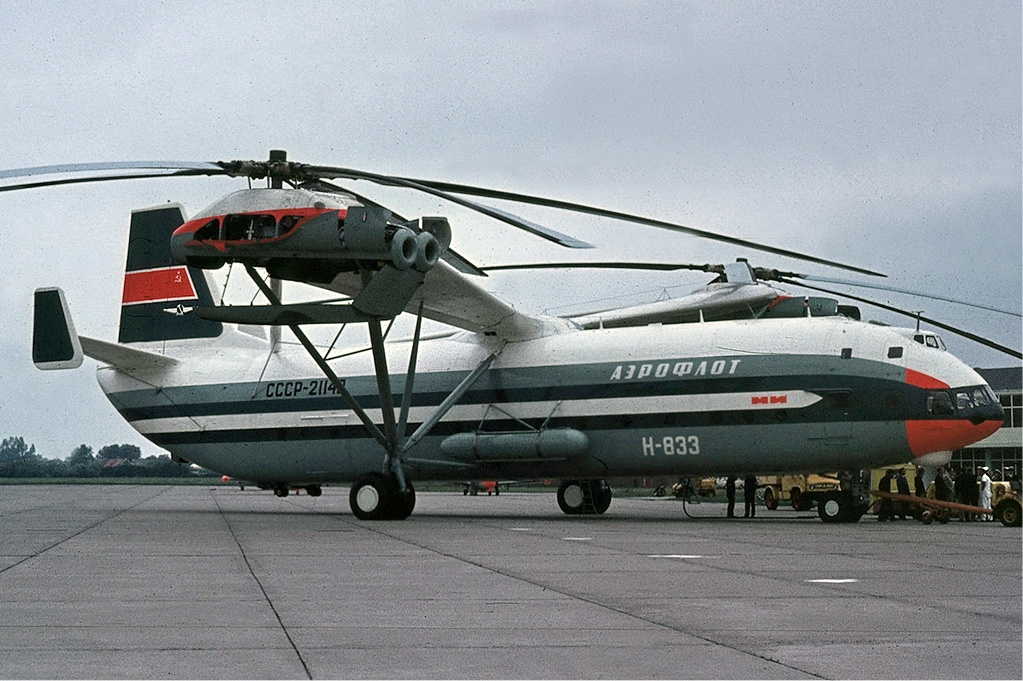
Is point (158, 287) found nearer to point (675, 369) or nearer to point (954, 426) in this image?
point (675, 369)

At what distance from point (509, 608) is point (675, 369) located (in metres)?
16.2

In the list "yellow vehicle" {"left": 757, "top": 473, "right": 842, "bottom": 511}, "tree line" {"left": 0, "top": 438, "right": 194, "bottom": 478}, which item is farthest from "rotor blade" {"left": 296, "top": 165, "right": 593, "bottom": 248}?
"tree line" {"left": 0, "top": 438, "right": 194, "bottom": 478}

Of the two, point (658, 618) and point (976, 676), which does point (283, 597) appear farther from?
point (976, 676)

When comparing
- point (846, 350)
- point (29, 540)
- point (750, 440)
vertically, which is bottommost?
point (29, 540)

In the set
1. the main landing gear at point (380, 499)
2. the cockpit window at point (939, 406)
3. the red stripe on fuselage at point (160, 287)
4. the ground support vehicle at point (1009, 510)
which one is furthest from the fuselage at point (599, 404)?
the ground support vehicle at point (1009, 510)

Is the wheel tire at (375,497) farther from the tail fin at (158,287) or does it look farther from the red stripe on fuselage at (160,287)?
the red stripe on fuselage at (160,287)

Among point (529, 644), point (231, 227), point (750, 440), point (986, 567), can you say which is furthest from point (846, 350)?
point (529, 644)

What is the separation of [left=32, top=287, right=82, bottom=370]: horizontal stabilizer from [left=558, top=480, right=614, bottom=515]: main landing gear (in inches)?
478

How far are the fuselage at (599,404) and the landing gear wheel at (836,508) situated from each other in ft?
5.02

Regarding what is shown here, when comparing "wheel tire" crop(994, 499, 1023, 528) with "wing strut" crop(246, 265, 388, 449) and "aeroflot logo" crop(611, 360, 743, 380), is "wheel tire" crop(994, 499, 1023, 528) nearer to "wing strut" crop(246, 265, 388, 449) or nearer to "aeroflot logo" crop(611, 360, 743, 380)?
"aeroflot logo" crop(611, 360, 743, 380)

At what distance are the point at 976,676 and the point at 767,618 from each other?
2.51m

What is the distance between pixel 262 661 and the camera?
7.39m

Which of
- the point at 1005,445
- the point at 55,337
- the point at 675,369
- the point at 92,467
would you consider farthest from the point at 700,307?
the point at 92,467

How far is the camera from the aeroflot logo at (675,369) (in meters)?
25.4
